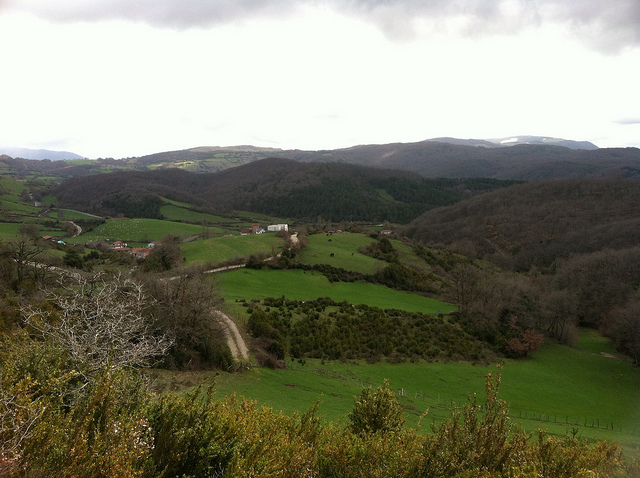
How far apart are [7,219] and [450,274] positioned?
337 feet

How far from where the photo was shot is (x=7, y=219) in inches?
3100

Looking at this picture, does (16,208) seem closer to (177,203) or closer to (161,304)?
(177,203)

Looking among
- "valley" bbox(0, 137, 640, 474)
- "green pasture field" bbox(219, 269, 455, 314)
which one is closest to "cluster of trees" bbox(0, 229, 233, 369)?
"valley" bbox(0, 137, 640, 474)

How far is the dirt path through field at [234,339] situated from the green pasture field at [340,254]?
29.6 meters

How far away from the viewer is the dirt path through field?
2438cm

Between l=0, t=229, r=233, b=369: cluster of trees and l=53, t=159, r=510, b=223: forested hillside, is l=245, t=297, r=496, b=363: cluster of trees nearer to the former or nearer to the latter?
l=0, t=229, r=233, b=369: cluster of trees

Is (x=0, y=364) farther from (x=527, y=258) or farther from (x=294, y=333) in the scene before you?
(x=527, y=258)

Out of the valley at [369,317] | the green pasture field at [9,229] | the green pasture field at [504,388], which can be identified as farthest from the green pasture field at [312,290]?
the green pasture field at [9,229]

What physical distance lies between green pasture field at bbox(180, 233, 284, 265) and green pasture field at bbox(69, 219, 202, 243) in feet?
82.2

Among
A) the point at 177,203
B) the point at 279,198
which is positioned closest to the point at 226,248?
the point at 177,203

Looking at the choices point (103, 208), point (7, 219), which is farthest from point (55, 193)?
point (7, 219)

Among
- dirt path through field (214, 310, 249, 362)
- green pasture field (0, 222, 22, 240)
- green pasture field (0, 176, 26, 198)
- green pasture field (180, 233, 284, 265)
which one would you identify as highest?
green pasture field (0, 176, 26, 198)

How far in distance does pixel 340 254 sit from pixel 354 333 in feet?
105

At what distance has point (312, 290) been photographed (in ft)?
154
